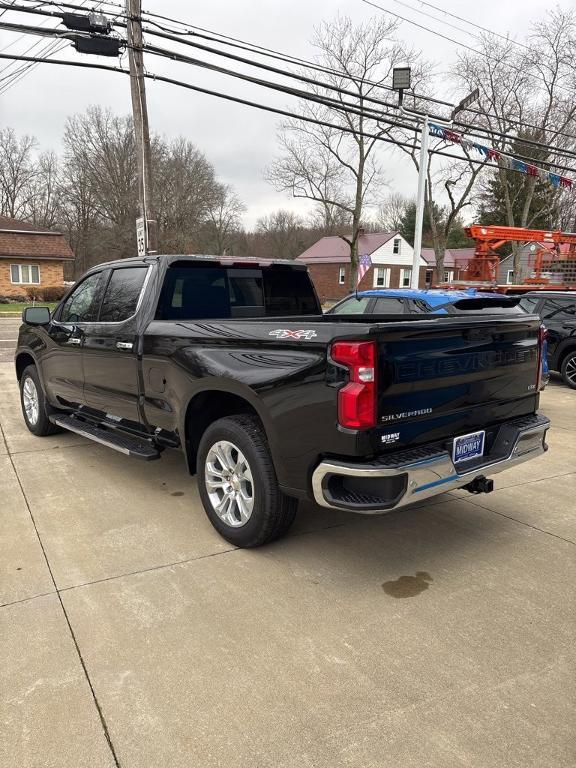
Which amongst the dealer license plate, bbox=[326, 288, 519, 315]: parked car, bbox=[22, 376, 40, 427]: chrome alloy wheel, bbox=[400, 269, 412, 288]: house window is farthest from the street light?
bbox=[400, 269, 412, 288]: house window

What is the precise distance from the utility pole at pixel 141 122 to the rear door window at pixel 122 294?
651 cm

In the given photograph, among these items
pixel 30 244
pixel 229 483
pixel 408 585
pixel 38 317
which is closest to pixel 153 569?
pixel 229 483

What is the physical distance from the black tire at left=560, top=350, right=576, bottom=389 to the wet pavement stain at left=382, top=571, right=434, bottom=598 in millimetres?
8020

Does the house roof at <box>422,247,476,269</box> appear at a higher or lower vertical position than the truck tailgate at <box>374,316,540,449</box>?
higher

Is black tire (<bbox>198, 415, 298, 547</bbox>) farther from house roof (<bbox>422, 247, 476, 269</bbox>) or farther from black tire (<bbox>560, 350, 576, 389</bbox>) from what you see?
house roof (<bbox>422, 247, 476, 269</bbox>)

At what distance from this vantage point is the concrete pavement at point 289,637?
2127 millimetres

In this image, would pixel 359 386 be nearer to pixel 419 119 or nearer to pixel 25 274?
pixel 419 119

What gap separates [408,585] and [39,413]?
4656 mm

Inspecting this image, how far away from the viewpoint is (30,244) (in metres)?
35.8

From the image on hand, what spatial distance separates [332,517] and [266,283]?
2.10 m

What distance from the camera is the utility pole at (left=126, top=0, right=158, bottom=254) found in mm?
10930

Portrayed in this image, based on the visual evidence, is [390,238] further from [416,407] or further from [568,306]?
[416,407]

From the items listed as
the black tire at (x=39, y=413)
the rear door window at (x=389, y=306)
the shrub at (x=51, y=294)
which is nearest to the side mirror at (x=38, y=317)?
the black tire at (x=39, y=413)

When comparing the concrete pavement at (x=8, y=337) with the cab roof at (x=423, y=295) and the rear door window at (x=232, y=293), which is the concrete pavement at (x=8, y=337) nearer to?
the cab roof at (x=423, y=295)
